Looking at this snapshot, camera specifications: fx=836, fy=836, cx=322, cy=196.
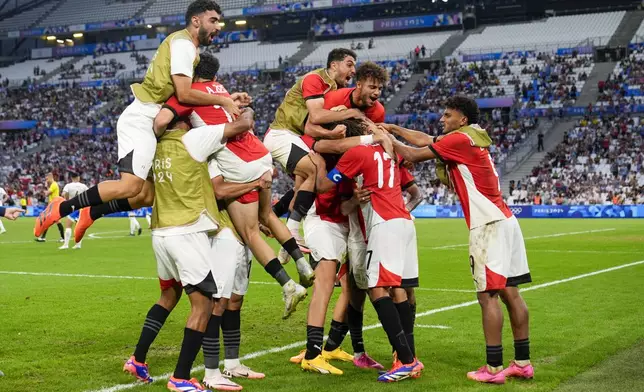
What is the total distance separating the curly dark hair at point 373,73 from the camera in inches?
310

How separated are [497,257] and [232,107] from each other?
2.75 meters

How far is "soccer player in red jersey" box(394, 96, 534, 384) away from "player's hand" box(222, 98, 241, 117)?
5.93 feet

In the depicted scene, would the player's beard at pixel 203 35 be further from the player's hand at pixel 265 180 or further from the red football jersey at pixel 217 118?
the player's hand at pixel 265 180

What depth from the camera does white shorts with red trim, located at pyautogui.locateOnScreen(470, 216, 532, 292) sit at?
760 cm

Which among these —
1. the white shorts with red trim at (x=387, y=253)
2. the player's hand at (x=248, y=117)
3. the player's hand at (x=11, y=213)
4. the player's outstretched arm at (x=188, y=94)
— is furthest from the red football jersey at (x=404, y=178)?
the player's hand at (x=11, y=213)

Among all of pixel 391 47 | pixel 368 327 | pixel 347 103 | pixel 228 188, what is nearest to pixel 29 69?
pixel 391 47

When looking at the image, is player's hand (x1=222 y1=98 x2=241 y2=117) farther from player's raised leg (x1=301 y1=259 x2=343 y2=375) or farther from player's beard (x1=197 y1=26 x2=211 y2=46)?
player's raised leg (x1=301 y1=259 x2=343 y2=375)

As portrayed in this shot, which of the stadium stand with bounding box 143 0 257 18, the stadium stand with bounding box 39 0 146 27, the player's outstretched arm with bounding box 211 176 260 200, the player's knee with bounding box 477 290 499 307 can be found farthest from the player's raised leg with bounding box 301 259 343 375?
the stadium stand with bounding box 39 0 146 27

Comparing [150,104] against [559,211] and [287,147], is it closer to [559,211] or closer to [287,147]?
[287,147]

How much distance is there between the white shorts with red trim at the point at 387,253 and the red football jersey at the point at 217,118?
1349 millimetres

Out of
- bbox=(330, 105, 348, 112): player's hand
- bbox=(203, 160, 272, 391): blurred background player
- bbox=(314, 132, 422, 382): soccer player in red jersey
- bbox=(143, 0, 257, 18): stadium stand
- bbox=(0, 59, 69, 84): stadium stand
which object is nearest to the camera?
bbox=(203, 160, 272, 391): blurred background player

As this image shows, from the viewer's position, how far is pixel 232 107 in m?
7.34

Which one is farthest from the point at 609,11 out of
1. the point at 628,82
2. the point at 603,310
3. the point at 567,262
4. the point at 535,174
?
the point at 603,310

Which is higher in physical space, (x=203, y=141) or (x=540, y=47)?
(x=540, y=47)
